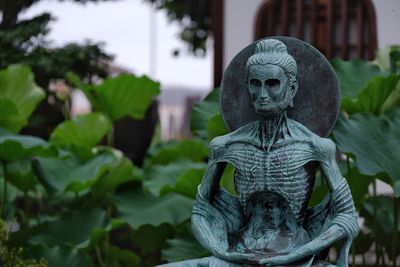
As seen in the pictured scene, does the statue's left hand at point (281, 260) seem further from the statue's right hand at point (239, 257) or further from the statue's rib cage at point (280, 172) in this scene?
the statue's rib cage at point (280, 172)

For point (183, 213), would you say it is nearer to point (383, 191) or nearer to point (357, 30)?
point (383, 191)

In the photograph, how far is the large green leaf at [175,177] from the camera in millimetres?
4824

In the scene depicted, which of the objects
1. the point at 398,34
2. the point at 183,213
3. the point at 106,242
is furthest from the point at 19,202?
the point at 398,34

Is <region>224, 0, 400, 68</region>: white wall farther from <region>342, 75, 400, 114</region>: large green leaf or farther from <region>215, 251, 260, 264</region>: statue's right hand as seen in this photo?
<region>215, 251, 260, 264</region>: statue's right hand

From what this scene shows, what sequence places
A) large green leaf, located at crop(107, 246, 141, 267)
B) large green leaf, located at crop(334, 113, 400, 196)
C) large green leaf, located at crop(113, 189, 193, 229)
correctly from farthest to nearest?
large green leaf, located at crop(107, 246, 141, 267) → large green leaf, located at crop(113, 189, 193, 229) → large green leaf, located at crop(334, 113, 400, 196)

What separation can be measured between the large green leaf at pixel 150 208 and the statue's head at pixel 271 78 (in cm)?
198

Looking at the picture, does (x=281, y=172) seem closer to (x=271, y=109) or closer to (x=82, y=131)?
(x=271, y=109)

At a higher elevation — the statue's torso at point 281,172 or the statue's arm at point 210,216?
the statue's torso at point 281,172

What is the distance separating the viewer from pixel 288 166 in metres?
3.30

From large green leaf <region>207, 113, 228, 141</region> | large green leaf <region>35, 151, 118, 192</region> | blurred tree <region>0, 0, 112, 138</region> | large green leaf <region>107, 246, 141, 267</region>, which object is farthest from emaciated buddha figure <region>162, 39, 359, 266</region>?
blurred tree <region>0, 0, 112, 138</region>

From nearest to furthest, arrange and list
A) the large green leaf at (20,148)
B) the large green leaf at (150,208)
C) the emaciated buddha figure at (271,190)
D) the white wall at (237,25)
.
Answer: the emaciated buddha figure at (271,190)
the large green leaf at (20,148)
the large green leaf at (150,208)
the white wall at (237,25)

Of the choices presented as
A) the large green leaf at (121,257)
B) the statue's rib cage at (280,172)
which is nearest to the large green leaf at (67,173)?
the large green leaf at (121,257)

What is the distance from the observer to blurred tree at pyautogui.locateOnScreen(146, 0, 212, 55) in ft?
36.6

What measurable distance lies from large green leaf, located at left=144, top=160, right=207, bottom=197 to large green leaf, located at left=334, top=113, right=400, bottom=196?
774mm
